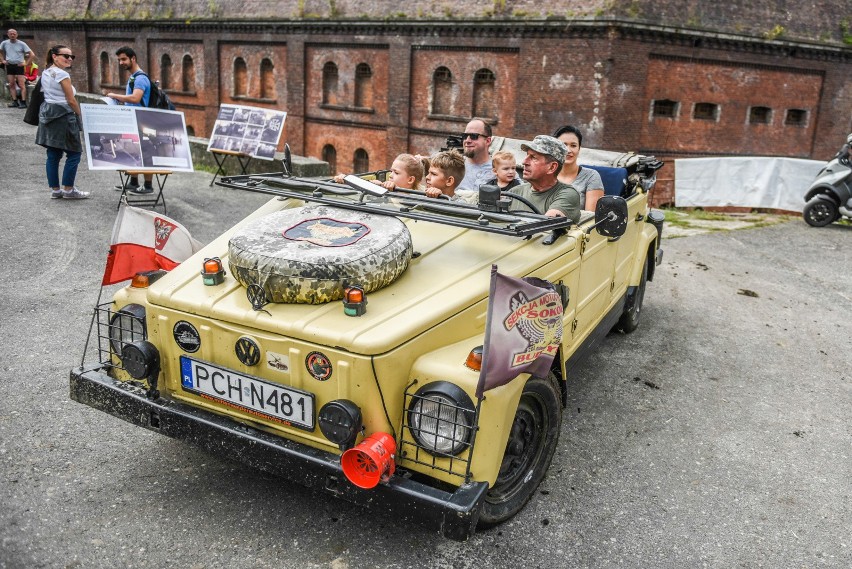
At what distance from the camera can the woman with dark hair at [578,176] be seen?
585 cm

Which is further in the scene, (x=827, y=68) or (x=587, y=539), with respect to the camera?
(x=827, y=68)

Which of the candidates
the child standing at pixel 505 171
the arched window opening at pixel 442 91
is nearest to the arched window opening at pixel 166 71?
the arched window opening at pixel 442 91

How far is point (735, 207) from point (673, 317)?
36.2 ft

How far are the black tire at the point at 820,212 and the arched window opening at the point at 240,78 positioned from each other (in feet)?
65.6

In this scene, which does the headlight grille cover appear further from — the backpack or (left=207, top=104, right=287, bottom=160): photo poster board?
(left=207, top=104, right=287, bottom=160): photo poster board

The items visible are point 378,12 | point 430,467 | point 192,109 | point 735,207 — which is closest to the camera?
point 430,467

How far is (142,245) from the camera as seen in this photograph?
4.45 meters

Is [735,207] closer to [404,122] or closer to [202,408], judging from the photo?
[404,122]

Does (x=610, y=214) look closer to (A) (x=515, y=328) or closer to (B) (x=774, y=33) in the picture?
(A) (x=515, y=328)

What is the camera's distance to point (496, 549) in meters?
3.67

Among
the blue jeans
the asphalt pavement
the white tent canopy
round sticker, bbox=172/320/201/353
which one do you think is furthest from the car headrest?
the white tent canopy

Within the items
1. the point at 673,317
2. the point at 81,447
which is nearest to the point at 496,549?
the point at 81,447

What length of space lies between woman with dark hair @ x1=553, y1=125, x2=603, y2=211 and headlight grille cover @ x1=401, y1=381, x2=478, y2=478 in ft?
9.70

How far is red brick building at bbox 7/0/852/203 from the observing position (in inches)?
709
